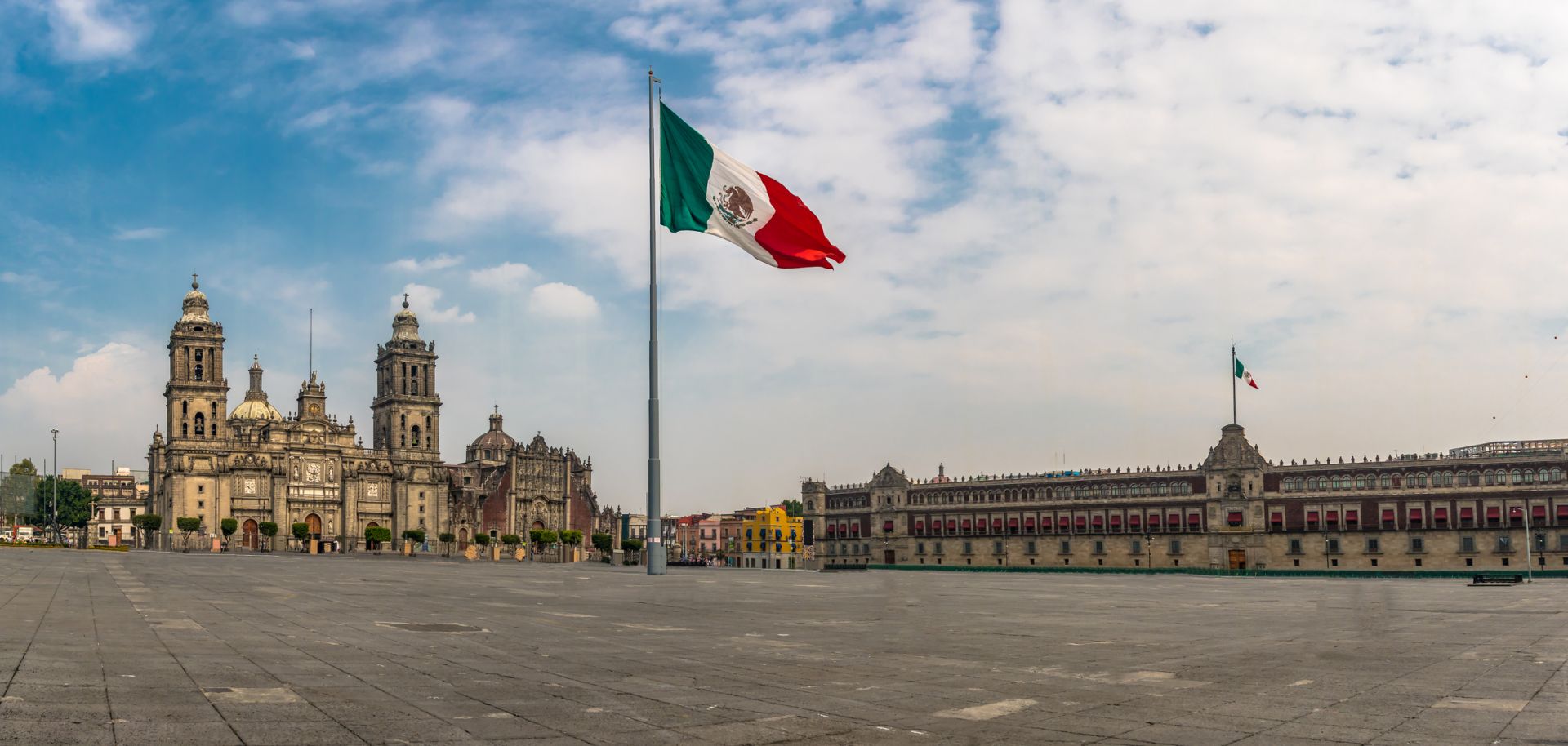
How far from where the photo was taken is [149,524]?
113938 millimetres

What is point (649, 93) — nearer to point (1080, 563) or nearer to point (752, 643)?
point (752, 643)

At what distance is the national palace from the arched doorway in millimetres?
70489

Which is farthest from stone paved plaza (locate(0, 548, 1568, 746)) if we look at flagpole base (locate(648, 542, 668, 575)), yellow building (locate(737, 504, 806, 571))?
yellow building (locate(737, 504, 806, 571))

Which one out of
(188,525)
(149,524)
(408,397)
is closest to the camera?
(188,525)

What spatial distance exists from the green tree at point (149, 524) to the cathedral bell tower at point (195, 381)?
33.5 ft

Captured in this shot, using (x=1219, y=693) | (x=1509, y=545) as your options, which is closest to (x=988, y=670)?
(x=1219, y=693)

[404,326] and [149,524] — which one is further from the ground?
[404,326]

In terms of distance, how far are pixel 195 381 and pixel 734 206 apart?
391 feet

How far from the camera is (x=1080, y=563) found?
130 metres

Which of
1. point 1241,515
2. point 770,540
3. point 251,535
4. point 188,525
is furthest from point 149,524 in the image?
point 1241,515

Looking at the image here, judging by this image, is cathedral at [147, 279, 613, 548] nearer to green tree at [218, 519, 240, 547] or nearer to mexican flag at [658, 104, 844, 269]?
green tree at [218, 519, 240, 547]

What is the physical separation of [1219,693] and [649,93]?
71.7ft

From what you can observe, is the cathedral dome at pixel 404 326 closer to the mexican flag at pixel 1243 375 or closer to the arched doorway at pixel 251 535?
the arched doorway at pixel 251 535

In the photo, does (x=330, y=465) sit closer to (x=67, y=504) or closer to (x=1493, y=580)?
(x=67, y=504)
